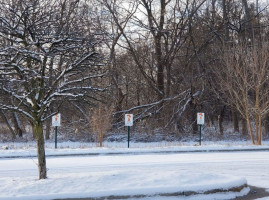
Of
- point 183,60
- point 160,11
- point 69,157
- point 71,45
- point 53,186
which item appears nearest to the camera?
point 53,186

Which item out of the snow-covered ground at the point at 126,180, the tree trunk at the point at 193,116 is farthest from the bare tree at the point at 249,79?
the snow-covered ground at the point at 126,180

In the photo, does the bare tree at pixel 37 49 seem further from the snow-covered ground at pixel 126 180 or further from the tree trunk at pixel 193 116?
the tree trunk at pixel 193 116

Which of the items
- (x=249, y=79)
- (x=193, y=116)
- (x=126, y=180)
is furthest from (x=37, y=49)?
(x=193, y=116)

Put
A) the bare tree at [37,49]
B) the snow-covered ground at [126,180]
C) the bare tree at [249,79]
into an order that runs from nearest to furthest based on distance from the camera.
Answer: the snow-covered ground at [126,180] → the bare tree at [37,49] → the bare tree at [249,79]

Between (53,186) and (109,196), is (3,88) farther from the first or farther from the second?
(109,196)

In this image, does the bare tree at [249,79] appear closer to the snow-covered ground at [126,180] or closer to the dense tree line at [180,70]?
the dense tree line at [180,70]

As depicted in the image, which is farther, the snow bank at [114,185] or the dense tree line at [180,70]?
the dense tree line at [180,70]

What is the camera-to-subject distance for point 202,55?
3209 cm

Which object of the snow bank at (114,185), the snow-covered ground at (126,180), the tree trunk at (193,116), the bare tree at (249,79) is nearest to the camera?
the snow bank at (114,185)

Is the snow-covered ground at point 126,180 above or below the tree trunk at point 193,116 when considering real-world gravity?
below

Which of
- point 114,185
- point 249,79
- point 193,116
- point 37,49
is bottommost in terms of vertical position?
point 114,185

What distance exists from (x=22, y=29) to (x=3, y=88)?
62.3 inches

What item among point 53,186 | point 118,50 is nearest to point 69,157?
point 53,186

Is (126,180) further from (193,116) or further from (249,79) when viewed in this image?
(193,116)
